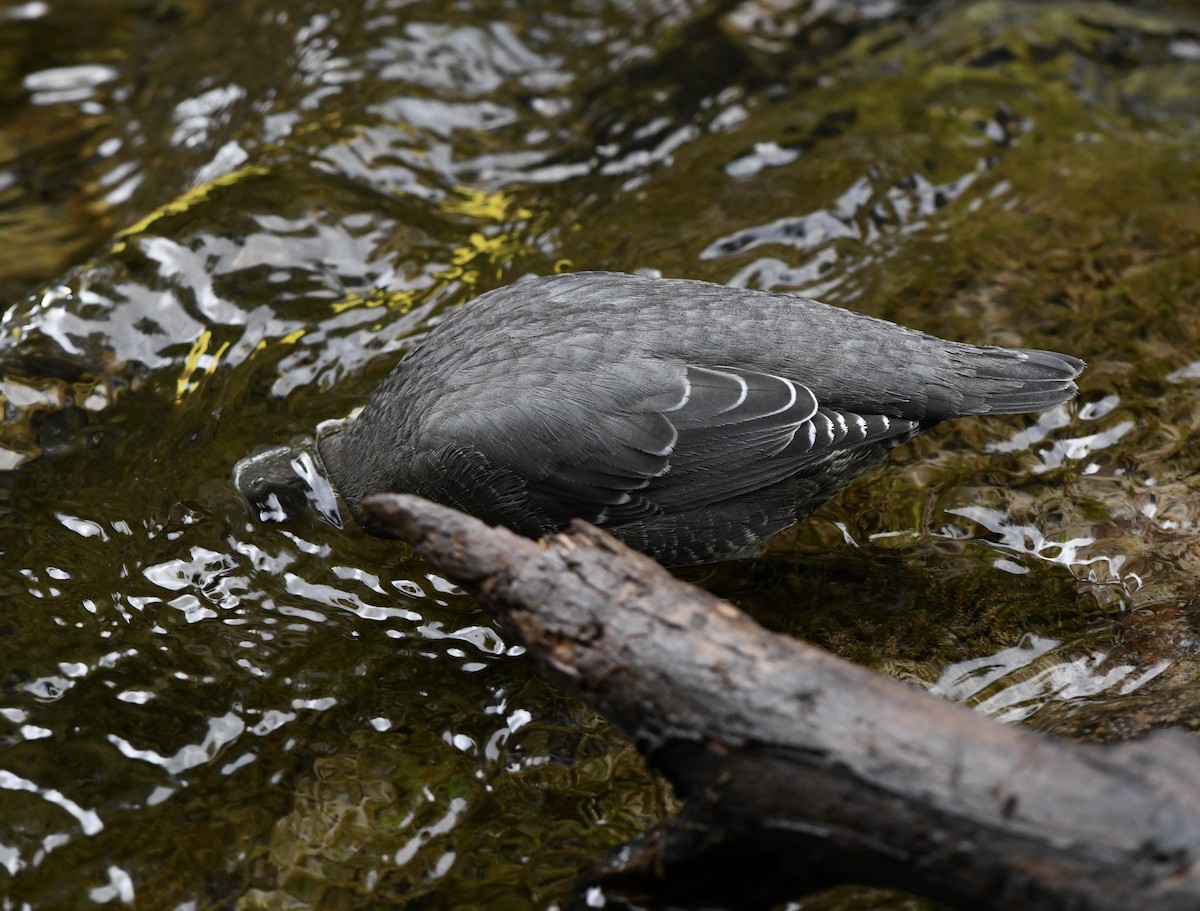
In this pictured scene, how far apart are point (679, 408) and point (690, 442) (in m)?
0.11

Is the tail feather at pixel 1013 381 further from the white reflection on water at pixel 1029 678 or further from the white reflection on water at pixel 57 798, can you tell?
the white reflection on water at pixel 57 798

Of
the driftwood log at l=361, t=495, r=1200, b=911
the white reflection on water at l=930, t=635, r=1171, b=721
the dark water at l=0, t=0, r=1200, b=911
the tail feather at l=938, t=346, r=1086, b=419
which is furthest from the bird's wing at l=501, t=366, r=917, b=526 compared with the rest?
the driftwood log at l=361, t=495, r=1200, b=911

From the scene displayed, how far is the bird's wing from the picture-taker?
352cm

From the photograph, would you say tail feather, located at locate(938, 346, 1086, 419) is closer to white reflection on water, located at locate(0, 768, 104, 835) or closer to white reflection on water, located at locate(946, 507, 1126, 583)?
white reflection on water, located at locate(946, 507, 1126, 583)

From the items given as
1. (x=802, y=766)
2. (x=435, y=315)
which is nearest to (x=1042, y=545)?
(x=802, y=766)

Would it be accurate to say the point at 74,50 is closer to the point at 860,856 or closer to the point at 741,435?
the point at 741,435

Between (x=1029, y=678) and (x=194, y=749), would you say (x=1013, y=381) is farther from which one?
(x=194, y=749)

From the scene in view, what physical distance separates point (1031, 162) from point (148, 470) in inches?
158

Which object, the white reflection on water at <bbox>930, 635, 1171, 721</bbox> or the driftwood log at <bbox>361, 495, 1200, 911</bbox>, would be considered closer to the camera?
the driftwood log at <bbox>361, 495, 1200, 911</bbox>

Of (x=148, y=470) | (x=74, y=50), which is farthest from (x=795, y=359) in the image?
(x=74, y=50)

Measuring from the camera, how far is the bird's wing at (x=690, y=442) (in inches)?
139

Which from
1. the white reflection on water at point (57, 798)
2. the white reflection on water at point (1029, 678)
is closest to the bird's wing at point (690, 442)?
the white reflection on water at point (1029, 678)

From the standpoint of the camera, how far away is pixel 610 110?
621 centimetres

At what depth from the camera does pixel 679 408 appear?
354 cm
